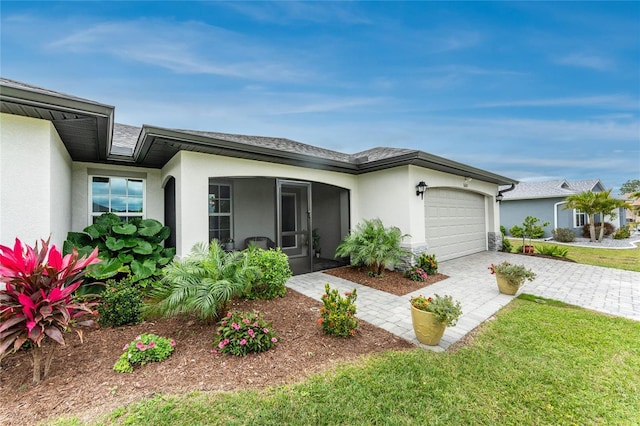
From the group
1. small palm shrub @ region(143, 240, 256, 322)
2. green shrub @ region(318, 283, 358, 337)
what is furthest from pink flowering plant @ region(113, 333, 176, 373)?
green shrub @ region(318, 283, 358, 337)

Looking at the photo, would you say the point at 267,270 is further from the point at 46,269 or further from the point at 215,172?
the point at 46,269

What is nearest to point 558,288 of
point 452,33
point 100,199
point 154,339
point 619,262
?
point 619,262

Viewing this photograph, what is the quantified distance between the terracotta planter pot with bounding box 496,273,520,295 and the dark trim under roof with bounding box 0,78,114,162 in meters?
8.07

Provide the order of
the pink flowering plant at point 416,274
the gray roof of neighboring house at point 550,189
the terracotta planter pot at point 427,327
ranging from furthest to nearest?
the gray roof of neighboring house at point 550,189 < the pink flowering plant at point 416,274 < the terracotta planter pot at point 427,327

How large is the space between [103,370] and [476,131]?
54.3 feet

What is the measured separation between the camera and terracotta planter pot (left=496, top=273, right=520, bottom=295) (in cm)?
557

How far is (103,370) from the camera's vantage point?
287cm

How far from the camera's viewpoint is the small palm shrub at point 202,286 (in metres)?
3.58

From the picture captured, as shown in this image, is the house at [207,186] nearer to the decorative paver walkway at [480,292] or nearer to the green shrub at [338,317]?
the decorative paver walkway at [480,292]

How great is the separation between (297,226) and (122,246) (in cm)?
512

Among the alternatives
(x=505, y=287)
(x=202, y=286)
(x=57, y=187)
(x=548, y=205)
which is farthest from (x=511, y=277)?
(x=548, y=205)

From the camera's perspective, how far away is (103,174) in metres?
6.71

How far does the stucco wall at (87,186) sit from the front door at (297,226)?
143 inches

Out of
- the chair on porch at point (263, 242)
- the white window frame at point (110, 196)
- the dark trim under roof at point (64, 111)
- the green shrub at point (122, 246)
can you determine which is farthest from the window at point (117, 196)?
the chair on porch at point (263, 242)
